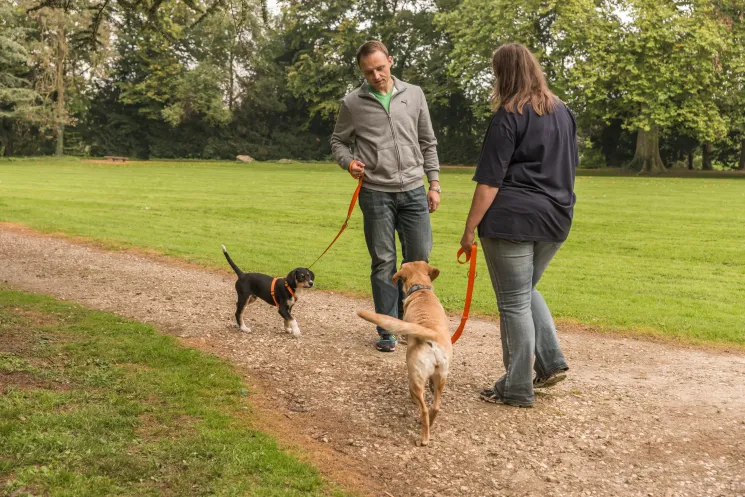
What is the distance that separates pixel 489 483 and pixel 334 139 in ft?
10.8

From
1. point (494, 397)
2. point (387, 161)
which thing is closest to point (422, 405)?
point (494, 397)

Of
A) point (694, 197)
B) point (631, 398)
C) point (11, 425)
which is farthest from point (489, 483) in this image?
point (694, 197)

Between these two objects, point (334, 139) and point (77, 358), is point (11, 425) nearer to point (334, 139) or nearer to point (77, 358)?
point (77, 358)

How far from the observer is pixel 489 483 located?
3639 mm

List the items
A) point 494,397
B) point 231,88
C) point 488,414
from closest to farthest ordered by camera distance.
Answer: point 488,414, point 494,397, point 231,88

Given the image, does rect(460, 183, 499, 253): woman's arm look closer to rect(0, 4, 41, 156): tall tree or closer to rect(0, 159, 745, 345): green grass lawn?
rect(0, 159, 745, 345): green grass lawn

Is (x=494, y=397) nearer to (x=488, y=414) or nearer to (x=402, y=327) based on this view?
(x=488, y=414)

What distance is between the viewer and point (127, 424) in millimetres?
4105

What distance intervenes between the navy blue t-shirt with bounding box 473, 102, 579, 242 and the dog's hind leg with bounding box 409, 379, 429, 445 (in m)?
1.02

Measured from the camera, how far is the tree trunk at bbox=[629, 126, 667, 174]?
36.9 metres

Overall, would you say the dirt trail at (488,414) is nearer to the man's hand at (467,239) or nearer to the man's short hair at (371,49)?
the man's hand at (467,239)

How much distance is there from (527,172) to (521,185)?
0.09m

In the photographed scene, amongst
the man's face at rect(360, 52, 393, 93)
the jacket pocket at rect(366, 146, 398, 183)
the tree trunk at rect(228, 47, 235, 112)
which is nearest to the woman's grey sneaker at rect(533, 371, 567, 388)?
the jacket pocket at rect(366, 146, 398, 183)

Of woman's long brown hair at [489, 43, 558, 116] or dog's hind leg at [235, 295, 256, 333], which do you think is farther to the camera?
dog's hind leg at [235, 295, 256, 333]
